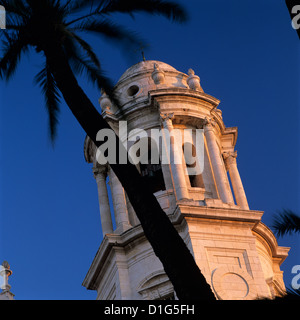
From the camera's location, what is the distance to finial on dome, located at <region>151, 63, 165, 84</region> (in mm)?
37219

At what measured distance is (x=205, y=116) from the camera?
35.8m

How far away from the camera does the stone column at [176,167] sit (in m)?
32.1

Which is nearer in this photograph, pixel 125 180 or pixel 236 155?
pixel 125 180

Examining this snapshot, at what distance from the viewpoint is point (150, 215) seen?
15961mm

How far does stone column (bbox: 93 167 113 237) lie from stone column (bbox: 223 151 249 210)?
243 inches

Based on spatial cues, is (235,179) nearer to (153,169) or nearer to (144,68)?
(153,169)

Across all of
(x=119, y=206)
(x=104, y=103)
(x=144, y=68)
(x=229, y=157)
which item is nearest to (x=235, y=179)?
(x=229, y=157)

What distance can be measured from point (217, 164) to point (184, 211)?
475 centimetres

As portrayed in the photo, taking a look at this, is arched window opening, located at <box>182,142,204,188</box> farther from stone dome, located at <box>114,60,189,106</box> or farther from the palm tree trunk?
the palm tree trunk

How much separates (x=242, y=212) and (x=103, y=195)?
8.07 metres

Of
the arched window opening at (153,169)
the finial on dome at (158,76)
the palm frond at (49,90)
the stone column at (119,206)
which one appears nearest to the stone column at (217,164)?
the arched window opening at (153,169)

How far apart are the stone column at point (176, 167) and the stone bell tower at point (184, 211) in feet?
0.15
